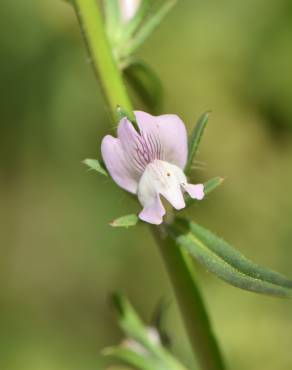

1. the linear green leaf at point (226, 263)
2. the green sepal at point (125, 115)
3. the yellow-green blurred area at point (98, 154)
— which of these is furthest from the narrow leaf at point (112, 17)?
the yellow-green blurred area at point (98, 154)

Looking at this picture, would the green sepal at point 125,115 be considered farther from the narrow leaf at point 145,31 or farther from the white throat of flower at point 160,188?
the narrow leaf at point 145,31

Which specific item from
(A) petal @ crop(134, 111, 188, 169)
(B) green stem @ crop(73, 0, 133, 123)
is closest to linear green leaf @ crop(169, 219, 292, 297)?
(A) petal @ crop(134, 111, 188, 169)

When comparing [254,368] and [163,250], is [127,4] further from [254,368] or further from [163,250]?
[254,368]

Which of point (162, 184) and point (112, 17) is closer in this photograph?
point (162, 184)

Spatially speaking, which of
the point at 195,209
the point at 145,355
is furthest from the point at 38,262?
the point at 145,355

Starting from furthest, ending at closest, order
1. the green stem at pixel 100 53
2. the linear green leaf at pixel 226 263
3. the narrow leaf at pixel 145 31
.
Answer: the narrow leaf at pixel 145 31 → the green stem at pixel 100 53 → the linear green leaf at pixel 226 263

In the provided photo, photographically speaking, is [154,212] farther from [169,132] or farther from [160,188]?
[169,132]

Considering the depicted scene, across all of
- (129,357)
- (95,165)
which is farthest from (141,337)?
(95,165)
